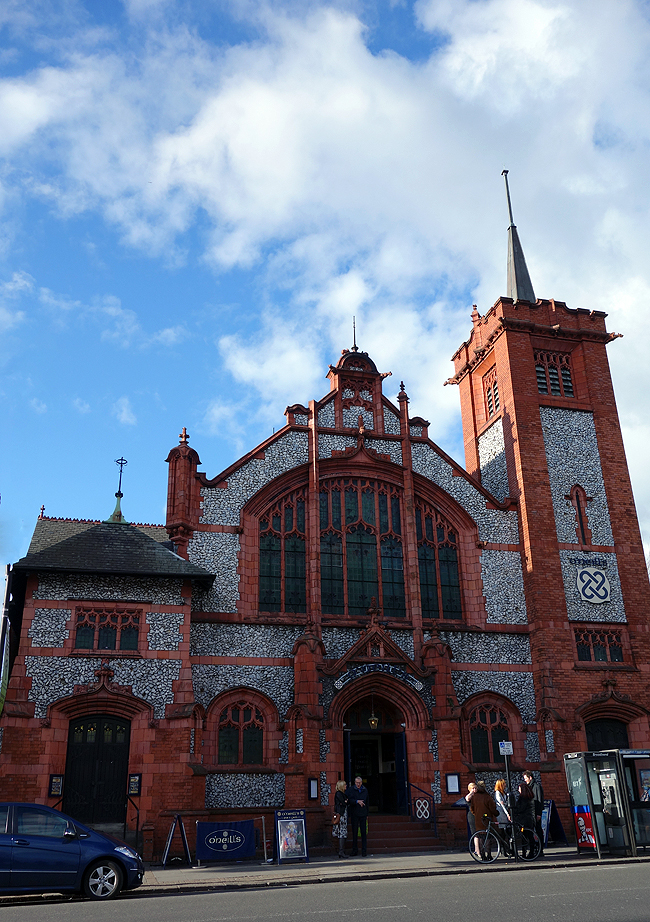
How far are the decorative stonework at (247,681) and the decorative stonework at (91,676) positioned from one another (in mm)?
1319

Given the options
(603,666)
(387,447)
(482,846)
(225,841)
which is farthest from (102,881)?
(603,666)

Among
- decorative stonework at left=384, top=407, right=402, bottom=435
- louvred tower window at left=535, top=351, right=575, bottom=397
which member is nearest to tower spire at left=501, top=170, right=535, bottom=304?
louvred tower window at left=535, top=351, right=575, bottom=397

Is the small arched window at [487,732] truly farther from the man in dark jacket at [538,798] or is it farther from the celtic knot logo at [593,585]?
the celtic knot logo at [593,585]

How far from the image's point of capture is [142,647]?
21859mm

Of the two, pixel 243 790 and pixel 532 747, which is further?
pixel 532 747

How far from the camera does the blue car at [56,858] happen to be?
12609mm

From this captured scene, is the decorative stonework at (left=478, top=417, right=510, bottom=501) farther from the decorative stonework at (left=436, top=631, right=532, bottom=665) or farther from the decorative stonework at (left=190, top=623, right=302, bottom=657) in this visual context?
the decorative stonework at (left=190, top=623, right=302, bottom=657)

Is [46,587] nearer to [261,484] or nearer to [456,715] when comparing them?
[261,484]

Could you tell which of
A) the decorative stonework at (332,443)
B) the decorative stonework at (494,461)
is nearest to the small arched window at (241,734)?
the decorative stonework at (332,443)

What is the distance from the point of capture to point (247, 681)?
23.2m

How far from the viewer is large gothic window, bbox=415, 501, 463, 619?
26328mm

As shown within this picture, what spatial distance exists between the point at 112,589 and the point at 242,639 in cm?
409

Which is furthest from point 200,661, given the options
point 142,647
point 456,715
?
point 456,715

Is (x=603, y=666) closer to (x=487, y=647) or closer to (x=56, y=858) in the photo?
(x=487, y=647)
